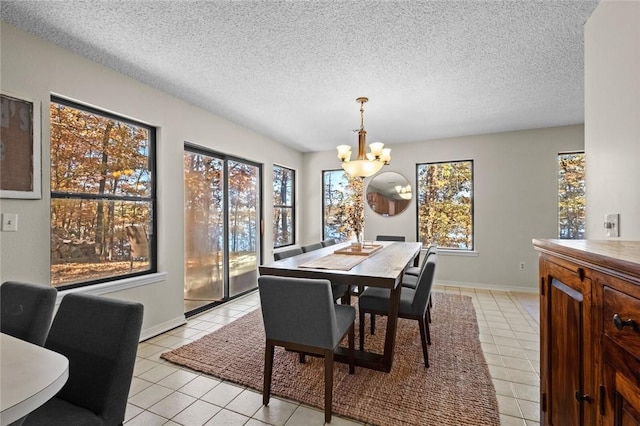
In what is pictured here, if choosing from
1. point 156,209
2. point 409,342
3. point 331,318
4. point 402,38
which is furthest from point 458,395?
point 156,209

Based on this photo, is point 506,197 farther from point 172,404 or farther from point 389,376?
point 172,404

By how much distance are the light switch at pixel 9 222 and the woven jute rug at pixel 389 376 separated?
1.46m

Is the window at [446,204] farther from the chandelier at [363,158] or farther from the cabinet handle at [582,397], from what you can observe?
the cabinet handle at [582,397]

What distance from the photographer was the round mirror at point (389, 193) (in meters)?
5.20

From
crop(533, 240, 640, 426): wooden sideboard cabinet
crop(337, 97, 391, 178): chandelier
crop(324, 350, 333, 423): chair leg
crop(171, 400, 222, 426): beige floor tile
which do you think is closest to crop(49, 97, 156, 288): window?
crop(171, 400, 222, 426): beige floor tile

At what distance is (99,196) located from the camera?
2607 millimetres

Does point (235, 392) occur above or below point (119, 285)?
below

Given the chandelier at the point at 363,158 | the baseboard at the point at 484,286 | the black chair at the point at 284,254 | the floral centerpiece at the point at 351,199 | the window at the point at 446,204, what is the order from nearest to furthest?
the black chair at the point at 284,254, the chandelier at the point at 363,158, the baseboard at the point at 484,286, the window at the point at 446,204, the floral centerpiece at the point at 351,199

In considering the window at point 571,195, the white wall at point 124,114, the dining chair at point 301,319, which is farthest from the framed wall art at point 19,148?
the window at point 571,195

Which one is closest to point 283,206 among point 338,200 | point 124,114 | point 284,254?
point 338,200

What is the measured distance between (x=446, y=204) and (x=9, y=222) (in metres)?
5.25

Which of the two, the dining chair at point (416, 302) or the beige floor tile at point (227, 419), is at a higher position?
the dining chair at point (416, 302)

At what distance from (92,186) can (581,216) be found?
6112 mm

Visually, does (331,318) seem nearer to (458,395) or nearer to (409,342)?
(458,395)
